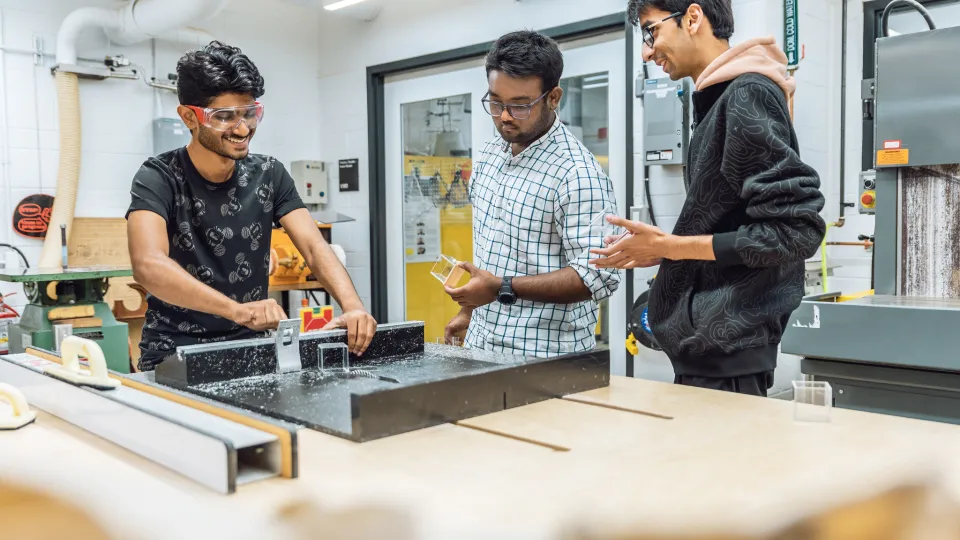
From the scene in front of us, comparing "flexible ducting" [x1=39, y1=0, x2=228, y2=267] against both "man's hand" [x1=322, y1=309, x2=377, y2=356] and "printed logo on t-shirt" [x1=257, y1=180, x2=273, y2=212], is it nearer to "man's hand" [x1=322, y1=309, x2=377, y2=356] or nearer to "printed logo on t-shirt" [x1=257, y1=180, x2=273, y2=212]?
"printed logo on t-shirt" [x1=257, y1=180, x2=273, y2=212]

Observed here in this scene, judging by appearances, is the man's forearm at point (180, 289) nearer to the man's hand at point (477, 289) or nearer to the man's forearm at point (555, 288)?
the man's hand at point (477, 289)

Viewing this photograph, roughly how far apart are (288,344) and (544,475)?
0.68 metres

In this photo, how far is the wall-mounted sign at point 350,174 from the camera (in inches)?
197

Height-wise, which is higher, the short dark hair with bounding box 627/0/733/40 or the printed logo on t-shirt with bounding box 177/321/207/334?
the short dark hair with bounding box 627/0/733/40

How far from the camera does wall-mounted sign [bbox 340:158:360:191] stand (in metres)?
5.01

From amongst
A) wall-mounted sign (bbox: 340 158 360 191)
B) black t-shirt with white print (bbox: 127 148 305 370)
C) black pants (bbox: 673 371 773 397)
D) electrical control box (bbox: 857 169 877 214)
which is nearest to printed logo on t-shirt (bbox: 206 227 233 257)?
black t-shirt with white print (bbox: 127 148 305 370)

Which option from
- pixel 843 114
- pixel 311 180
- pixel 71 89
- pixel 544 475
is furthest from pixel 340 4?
pixel 544 475

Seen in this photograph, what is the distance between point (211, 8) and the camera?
406cm

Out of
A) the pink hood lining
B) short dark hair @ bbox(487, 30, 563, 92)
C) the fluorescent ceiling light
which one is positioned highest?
the fluorescent ceiling light

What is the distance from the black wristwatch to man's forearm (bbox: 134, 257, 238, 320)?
60 centimetres

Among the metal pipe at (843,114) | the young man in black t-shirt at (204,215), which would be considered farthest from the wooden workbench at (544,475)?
the metal pipe at (843,114)

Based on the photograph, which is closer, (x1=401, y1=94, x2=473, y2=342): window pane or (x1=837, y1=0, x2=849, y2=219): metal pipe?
(x1=837, y1=0, x2=849, y2=219): metal pipe

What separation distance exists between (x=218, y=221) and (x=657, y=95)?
2239mm

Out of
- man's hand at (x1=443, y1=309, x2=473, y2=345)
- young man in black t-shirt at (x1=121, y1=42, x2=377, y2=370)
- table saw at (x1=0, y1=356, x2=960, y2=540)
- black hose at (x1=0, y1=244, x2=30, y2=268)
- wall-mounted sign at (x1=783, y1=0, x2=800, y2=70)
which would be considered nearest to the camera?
table saw at (x1=0, y1=356, x2=960, y2=540)
